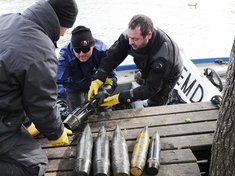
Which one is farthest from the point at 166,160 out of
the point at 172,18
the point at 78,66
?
the point at 172,18

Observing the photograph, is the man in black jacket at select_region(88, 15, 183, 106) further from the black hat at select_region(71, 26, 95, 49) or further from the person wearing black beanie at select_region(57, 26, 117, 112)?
the black hat at select_region(71, 26, 95, 49)

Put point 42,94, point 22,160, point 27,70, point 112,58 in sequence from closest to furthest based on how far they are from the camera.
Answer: point 27,70, point 42,94, point 22,160, point 112,58

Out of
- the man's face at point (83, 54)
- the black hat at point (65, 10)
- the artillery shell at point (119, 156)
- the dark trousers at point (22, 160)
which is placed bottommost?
the artillery shell at point (119, 156)

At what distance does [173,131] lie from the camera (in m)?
3.22

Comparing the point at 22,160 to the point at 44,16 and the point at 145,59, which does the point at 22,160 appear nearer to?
the point at 44,16

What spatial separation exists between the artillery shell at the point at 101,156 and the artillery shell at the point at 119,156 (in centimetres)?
7

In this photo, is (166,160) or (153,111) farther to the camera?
(153,111)

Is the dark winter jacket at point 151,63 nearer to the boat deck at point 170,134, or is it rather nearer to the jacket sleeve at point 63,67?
the boat deck at point 170,134

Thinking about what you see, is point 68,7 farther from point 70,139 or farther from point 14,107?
point 70,139

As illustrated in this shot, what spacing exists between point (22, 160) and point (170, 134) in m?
→ 1.63

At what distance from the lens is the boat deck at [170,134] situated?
277 cm

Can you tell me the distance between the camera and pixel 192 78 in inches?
200

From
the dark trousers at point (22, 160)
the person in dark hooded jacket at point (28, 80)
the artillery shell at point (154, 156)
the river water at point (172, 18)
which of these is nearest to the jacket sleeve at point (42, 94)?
the person in dark hooded jacket at point (28, 80)

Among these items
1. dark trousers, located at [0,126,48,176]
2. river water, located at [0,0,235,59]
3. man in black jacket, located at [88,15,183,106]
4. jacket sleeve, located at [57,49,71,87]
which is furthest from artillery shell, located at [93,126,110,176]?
river water, located at [0,0,235,59]
